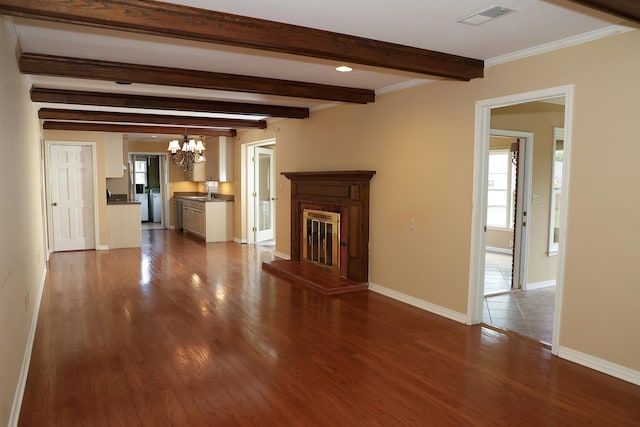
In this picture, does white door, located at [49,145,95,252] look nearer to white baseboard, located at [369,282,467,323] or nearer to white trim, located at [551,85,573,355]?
white baseboard, located at [369,282,467,323]

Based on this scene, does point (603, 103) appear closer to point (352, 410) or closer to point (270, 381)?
point (352, 410)

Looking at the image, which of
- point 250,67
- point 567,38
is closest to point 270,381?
point 250,67

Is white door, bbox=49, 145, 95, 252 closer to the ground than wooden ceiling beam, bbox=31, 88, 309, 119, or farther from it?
closer to the ground

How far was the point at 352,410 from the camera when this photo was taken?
2746 mm

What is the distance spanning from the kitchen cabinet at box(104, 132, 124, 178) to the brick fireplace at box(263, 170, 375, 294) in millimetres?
3845

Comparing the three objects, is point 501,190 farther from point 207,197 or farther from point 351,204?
point 207,197

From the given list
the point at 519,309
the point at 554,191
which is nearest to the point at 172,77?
the point at 519,309

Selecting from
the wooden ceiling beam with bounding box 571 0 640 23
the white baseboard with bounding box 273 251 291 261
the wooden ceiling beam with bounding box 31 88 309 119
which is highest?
the wooden ceiling beam with bounding box 31 88 309 119

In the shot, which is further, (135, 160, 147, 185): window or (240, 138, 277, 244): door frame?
(135, 160, 147, 185): window

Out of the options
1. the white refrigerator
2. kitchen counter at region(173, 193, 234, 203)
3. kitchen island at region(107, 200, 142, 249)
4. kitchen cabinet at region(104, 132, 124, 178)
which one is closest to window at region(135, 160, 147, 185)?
the white refrigerator

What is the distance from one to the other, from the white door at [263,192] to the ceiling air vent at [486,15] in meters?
6.62

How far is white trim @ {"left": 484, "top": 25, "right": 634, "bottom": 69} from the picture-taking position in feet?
10.3

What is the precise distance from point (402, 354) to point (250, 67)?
292 centimetres

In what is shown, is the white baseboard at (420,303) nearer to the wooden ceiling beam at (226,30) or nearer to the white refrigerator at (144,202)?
the wooden ceiling beam at (226,30)
